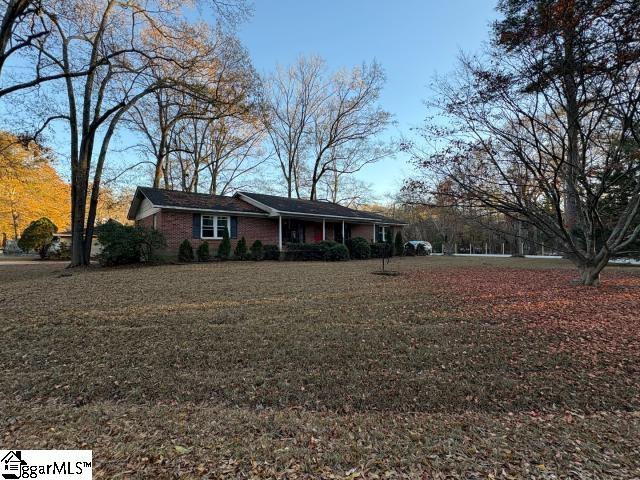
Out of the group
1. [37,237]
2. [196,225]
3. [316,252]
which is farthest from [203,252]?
[37,237]

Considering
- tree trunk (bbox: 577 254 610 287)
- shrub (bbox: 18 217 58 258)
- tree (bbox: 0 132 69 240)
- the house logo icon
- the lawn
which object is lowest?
the house logo icon

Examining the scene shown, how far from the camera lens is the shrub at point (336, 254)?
1747 cm

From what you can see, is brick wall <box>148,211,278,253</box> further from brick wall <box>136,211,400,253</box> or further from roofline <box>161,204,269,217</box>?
roofline <box>161,204,269,217</box>

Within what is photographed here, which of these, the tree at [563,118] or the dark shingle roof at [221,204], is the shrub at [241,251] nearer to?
the dark shingle roof at [221,204]

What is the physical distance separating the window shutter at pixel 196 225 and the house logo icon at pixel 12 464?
14.6 meters

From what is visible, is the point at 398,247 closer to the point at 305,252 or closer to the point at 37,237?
the point at 305,252

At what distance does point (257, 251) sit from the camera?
16.9 metres

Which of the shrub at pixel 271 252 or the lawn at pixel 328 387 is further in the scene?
the shrub at pixel 271 252

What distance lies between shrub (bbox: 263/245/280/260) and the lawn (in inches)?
446

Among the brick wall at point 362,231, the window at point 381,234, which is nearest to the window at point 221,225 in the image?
the brick wall at point 362,231

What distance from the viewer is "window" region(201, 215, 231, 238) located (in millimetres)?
16553

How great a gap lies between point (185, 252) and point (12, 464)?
44.4 feet

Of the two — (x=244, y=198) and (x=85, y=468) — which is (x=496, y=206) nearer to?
(x=85, y=468)

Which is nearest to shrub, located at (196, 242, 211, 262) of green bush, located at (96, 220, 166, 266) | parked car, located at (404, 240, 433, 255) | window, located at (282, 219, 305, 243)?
green bush, located at (96, 220, 166, 266)
